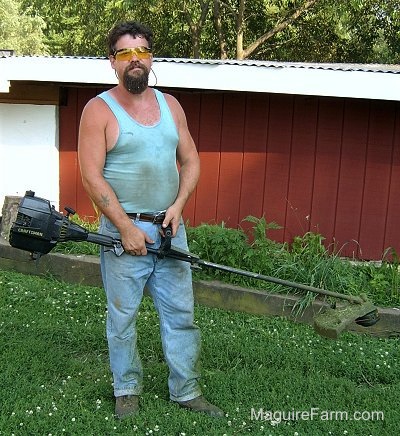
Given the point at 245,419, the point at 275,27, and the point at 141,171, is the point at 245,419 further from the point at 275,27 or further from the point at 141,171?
the point at 275,27

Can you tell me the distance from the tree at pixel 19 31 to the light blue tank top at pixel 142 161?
2345cm

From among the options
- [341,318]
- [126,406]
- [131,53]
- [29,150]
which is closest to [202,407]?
[126,406]

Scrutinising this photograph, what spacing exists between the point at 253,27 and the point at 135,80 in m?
14.8

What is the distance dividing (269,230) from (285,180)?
0.58 m

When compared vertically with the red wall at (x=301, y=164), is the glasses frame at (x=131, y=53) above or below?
above

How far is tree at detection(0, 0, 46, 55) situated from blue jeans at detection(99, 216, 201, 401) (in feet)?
77.1

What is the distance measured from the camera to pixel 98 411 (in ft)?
10.9

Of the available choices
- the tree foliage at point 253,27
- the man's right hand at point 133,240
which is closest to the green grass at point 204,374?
the man's right hand at point 133,240

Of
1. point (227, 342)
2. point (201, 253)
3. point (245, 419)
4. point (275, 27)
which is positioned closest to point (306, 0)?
point (275, 27)

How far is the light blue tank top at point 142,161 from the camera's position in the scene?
9.46 feet

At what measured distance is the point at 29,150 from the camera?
675 cm

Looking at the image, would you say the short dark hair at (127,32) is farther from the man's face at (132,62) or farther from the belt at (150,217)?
the belt at (150,217)

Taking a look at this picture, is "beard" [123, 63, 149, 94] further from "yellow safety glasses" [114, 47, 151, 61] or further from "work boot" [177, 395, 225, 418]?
"work boot" [177, 395, 225, 418]

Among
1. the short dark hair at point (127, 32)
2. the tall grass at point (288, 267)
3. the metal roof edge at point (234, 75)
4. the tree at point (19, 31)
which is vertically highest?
the tree at point (19, 31)
